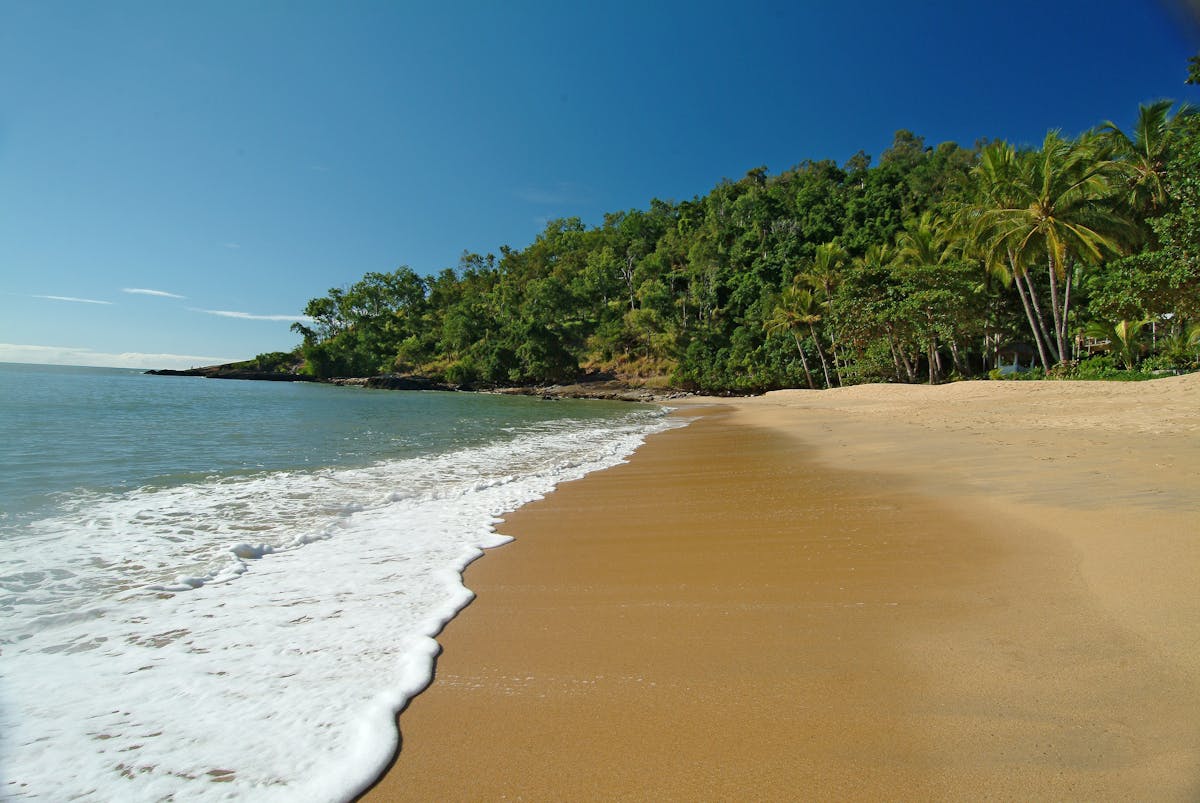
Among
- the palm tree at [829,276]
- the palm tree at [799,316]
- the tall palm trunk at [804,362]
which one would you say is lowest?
the tall palm trunk at [804,362]

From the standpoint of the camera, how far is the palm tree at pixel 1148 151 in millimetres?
20547

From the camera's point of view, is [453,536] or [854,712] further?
[453,536]

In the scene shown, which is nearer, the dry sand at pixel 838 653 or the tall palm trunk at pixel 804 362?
the dry sand at pixel 838 653

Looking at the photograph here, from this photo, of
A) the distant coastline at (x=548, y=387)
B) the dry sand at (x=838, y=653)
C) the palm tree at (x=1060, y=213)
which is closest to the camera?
the dry sand at (x=838, y=653)

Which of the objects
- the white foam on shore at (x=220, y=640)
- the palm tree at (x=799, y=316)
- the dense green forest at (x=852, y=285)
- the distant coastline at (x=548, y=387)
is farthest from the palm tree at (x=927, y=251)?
the white foam on shore at (x=220, y=640)

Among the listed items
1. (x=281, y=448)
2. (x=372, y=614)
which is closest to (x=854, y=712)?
(x=372, y=614)

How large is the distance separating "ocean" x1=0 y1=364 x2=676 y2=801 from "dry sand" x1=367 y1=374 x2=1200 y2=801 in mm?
325

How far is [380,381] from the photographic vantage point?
60531 millimetres

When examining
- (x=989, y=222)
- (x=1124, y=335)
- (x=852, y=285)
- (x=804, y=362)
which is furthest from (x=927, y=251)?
(x=1124, y=335)

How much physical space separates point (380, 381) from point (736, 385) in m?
40.6

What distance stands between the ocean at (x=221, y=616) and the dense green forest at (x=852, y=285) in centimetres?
1890

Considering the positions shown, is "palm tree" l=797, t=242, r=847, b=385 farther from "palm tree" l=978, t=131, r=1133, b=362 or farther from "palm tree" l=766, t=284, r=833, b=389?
"palm tree" l=978, t=131, r=1133, b=362

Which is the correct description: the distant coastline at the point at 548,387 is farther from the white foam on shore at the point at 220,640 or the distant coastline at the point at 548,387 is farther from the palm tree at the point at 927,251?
the white foam on shore at the point at 220,640

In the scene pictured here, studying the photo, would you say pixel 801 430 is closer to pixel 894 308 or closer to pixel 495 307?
pixel 894 308
